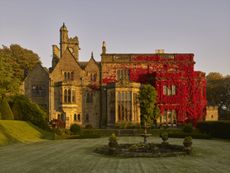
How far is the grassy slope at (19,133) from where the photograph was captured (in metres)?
35.7

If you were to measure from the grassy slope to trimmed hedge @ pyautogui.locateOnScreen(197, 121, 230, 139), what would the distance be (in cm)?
2062

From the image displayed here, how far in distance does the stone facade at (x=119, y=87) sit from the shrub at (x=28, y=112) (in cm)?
669

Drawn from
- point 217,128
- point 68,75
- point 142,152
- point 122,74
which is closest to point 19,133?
point 142,152

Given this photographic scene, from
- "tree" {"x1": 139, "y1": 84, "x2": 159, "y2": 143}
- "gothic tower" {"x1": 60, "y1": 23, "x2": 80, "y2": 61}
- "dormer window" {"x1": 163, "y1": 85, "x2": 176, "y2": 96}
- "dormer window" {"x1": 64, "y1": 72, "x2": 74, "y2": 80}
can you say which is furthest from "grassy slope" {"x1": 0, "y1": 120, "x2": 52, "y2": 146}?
"dormer window" {"x1": 163, "y1": 85, "x2": 176, "y2": 96}

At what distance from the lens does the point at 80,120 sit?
5647 centimetres

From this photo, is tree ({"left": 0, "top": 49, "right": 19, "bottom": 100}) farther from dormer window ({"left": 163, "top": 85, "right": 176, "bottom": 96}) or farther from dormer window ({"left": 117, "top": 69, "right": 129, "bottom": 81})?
dormer window ({"left": 163, "top": 85, "right": 176, "bottom": 96})

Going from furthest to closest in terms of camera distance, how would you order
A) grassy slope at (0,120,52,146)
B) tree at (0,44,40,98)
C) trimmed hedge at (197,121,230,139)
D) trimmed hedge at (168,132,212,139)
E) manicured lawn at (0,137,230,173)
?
tree at (0,44,40,98) → trimmed hedge at (168,132,212,139) → trimmed hedge at (197,121,230,139) → grassy slope at (0,120,52,146) → manicured lawn at (0,137,230,173)

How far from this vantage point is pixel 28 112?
161ft

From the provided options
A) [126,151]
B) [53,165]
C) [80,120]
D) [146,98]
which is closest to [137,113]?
[146,98]

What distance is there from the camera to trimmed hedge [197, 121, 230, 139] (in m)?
40.1

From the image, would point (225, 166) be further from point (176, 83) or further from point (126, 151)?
point (176, 83)

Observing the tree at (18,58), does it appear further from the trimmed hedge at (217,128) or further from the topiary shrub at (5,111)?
the trimmed hedge at (217,128)

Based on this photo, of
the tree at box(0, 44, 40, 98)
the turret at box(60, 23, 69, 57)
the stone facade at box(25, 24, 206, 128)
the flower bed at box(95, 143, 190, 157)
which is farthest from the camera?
the tree at box(0, 44, 40, 98)

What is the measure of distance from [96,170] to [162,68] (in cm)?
4294
